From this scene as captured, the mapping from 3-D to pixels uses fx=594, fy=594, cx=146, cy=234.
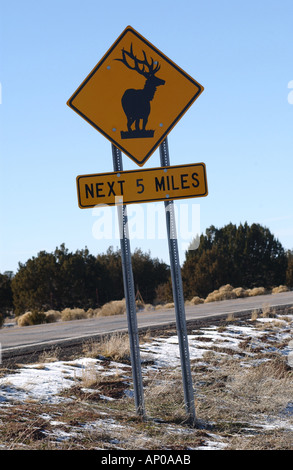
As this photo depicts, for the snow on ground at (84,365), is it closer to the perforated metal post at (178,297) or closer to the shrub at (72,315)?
the perforated metal post at (178,297)

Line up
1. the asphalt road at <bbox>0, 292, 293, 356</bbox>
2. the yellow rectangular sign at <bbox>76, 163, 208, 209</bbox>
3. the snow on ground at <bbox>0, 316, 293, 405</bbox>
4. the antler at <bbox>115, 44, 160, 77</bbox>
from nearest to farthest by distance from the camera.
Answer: the yellow rectangular sign at <bbox>76, 163, 208, 209</bbox> < the antler at <bbox>115, 44, 160, 77</bbox> < the snow on ground at <bbox>0, 316, 293, 405</bbox> < the asphalt road at <bbox>0, 292, 293, 356</bbox>

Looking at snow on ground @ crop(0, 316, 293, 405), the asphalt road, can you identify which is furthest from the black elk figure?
the asphalt road

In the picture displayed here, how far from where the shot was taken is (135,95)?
6.28 m

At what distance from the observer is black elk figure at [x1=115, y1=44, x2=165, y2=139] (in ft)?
20.4

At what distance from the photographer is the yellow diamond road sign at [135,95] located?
6242 millimetres

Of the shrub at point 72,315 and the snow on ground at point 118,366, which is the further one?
the shrub at point 72,315

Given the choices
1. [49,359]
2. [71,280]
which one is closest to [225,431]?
[49,359]

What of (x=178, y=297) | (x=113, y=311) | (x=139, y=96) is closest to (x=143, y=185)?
(x=139, y=96)

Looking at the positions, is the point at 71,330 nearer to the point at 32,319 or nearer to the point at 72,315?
the point at 32,319

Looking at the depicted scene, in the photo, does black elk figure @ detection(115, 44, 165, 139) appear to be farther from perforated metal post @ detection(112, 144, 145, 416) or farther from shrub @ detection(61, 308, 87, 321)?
shrub @ detection(61, 308, 87, 321)

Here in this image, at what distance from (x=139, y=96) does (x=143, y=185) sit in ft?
3.11

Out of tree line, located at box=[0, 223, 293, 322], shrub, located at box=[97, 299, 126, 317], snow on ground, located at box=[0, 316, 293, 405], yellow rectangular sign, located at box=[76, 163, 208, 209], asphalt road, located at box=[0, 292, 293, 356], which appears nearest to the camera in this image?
yellow rectangular sign, located at box=[76, 163, 208, 209]

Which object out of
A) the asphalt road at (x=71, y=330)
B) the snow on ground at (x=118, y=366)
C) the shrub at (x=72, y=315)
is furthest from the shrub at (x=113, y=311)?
the snow on ground at (x=118, y=366)

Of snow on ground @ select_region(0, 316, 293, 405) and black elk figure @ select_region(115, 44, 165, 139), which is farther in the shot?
snow on ground @ select_region(0, 316, 293, 405)
